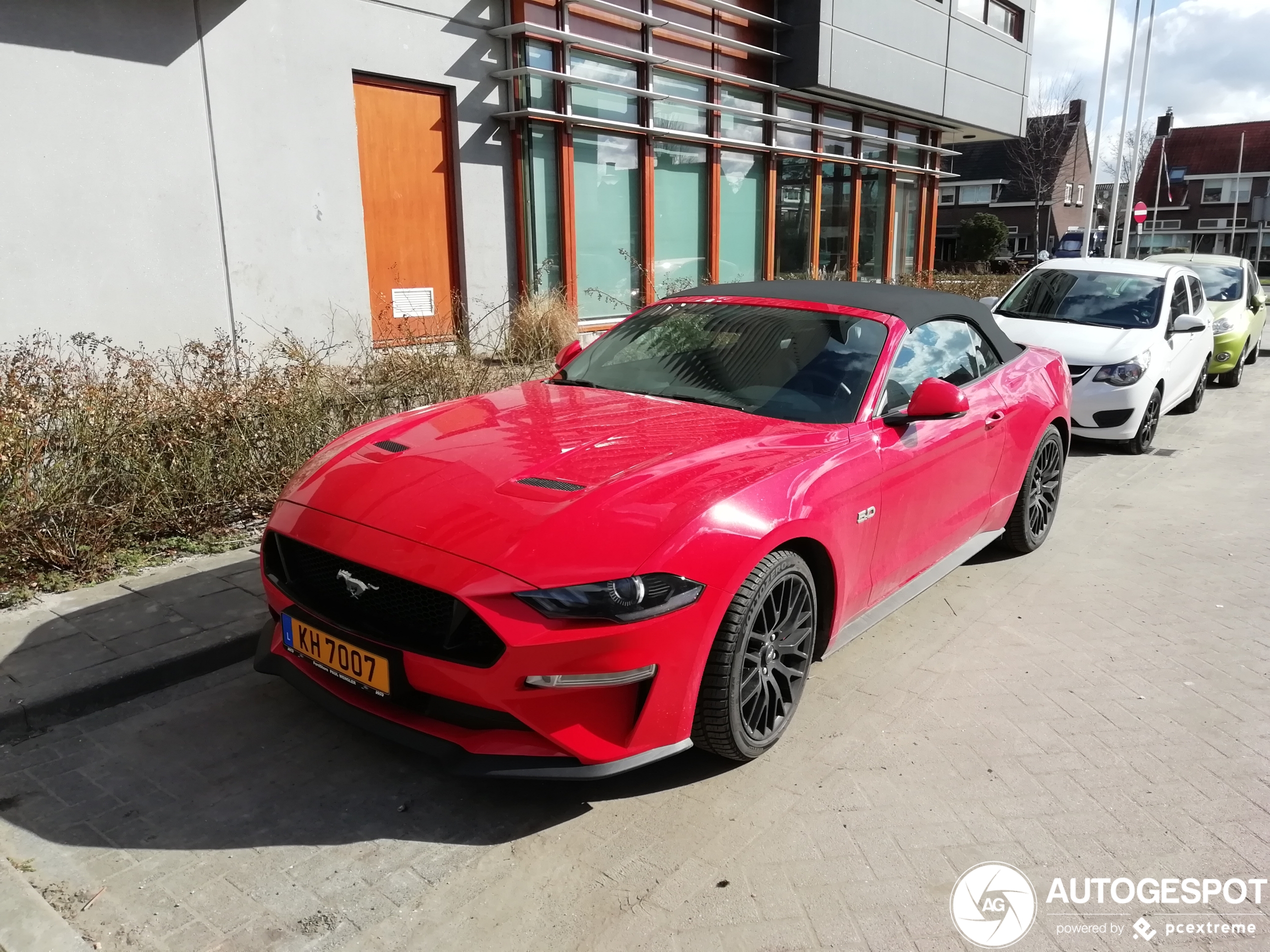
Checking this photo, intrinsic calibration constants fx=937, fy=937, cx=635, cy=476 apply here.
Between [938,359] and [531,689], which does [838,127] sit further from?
[531,689]

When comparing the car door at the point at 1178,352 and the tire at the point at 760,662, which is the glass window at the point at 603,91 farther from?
the tire at the point at 760,662

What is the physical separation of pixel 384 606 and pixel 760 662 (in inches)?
50.0

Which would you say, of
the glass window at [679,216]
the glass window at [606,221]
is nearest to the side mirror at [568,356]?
the glass window at [606,221]

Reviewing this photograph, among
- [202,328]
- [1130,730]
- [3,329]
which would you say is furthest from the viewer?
[202,328]

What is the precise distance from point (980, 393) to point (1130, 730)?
1785 mm

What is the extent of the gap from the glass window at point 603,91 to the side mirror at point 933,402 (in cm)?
918

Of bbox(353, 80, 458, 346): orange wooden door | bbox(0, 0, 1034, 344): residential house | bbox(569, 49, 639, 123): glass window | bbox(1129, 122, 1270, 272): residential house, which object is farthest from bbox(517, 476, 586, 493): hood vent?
bbox(1129, 122, 1270, 272): residential house

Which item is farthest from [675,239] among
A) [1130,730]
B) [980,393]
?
[1130,730]

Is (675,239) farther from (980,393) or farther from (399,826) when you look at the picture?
(399,826)

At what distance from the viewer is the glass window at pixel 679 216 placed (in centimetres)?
1362

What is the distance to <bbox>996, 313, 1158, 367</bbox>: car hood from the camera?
8.43 meters

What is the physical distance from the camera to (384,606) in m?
2.96

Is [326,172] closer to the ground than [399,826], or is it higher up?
higher up

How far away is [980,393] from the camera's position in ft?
15.6
